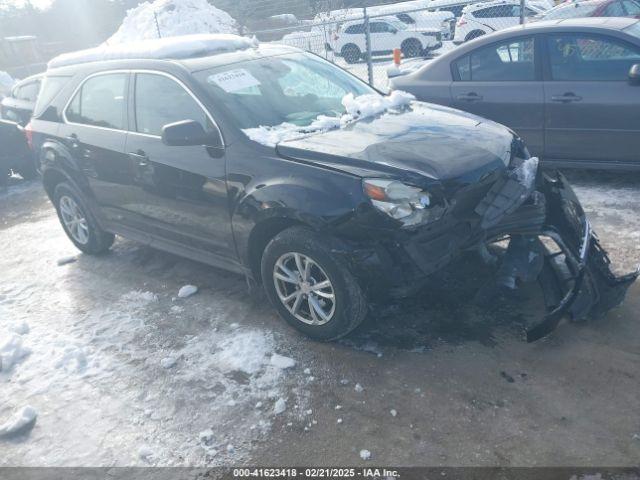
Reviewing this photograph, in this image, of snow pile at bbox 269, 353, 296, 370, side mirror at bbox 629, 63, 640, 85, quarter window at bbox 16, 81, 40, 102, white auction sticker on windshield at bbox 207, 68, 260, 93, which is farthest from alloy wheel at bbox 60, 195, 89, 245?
quarter window at bbox 16, 81, 40, 102

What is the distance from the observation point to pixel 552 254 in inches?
138

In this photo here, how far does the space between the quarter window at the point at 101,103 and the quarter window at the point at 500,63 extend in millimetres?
3604

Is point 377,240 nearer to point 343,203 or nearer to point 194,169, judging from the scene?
point 343,203

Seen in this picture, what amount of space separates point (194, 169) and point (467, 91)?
341 cm

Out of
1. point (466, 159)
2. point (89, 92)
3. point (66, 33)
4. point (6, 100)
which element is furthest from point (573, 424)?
point (66, 33)

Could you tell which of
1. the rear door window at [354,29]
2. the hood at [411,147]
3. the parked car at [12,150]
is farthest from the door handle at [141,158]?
the rear door window at [354,29]

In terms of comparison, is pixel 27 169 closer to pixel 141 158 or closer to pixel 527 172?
pixel 141 158

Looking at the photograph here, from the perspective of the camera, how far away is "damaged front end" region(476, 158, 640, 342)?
3.37 meters

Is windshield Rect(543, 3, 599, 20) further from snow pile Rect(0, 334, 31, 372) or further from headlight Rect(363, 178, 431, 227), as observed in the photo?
snow pile Rect(0, 334, 31, 372)

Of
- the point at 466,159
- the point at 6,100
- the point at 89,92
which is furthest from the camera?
the point at 6,100

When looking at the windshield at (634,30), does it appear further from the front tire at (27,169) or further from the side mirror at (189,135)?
the front tire at (27,169)

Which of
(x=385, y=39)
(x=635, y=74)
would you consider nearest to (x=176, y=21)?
(x=385, y=39)

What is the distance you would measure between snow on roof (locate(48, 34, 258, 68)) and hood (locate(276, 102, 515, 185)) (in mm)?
1476

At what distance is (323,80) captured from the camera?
4.65 m
